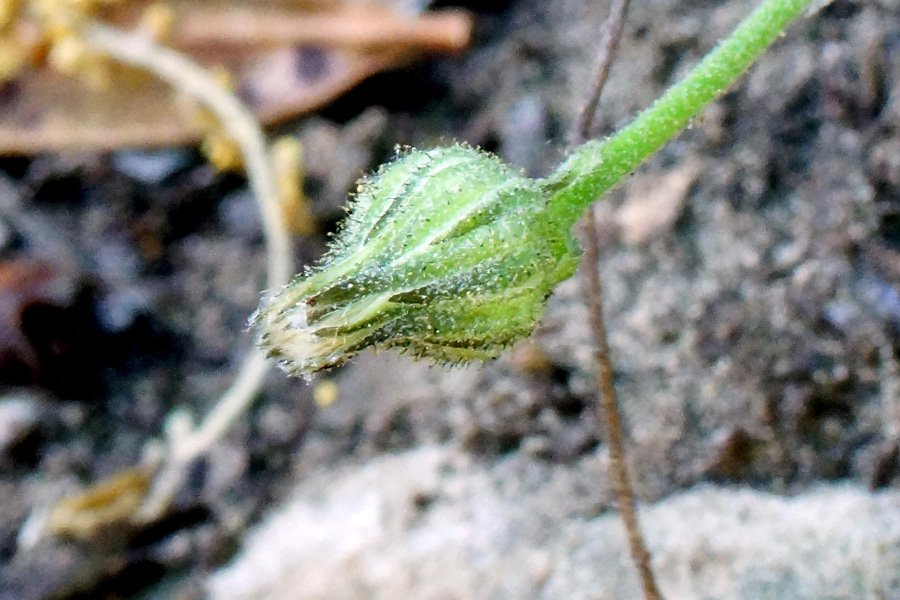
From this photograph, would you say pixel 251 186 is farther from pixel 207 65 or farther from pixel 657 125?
pixel 657 125

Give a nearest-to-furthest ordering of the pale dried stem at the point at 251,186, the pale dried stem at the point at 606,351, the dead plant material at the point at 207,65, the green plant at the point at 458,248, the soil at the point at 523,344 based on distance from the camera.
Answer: the green plant at the point at 458,248, the pale dried stem at the point at 606,351, the soil at the point at 523,344, the pale dried stem at the point at 251,186, the dead plant material at the point at 207,65

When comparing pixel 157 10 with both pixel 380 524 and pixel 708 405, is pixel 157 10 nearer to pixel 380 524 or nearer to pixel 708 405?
pixel 380 524

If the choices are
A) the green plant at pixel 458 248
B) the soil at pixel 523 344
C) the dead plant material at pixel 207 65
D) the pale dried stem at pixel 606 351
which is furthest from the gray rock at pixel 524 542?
the dead plant material at pixel 207 65

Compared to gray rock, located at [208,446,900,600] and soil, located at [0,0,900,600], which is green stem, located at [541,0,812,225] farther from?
gray rock, located at [208,446,900,600]

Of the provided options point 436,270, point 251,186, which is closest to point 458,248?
point 436,270

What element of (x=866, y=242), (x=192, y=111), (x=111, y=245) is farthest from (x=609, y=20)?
(x=111, y=245)

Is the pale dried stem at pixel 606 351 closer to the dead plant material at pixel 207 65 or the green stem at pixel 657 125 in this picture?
the green stem at pixel 657 125
